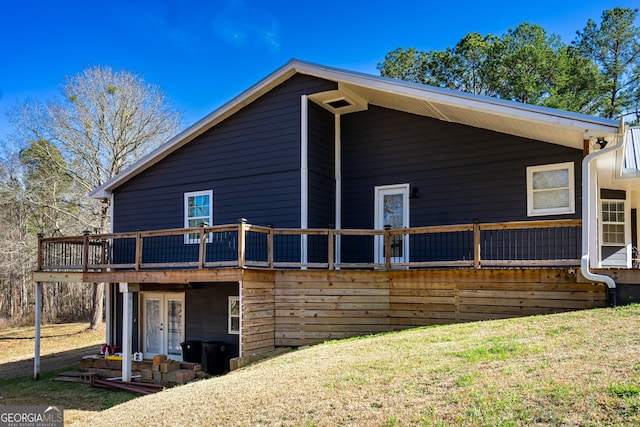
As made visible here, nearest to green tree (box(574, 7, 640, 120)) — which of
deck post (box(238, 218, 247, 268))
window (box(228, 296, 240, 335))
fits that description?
window (box(228, 296, 240, 335))

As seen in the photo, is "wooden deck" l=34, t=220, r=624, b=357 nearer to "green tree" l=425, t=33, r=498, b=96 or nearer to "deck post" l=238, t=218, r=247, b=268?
"deck post" l=238, t=218, r=247, b=268

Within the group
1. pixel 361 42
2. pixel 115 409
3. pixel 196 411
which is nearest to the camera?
pixel 196 411

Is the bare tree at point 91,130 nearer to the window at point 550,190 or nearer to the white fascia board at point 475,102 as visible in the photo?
the white fascia board at point 475,102

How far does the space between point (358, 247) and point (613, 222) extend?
6273mm

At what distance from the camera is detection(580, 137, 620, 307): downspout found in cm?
883

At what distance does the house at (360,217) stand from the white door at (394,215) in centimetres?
4

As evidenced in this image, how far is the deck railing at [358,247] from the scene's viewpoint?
33.2 ft

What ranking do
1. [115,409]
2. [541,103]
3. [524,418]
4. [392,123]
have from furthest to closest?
[541,103] < [392,123] < [115,409] < [524,418]

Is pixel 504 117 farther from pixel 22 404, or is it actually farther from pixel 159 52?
pixel 159 52

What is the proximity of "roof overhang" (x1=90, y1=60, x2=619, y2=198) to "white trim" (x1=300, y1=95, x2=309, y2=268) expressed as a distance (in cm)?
44

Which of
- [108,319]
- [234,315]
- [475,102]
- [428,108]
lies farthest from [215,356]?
[475,102]

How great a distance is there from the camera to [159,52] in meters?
28.8

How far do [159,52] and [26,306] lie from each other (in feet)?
50.4

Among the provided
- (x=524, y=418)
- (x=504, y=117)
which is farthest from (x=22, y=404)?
(x=504, y=117)
